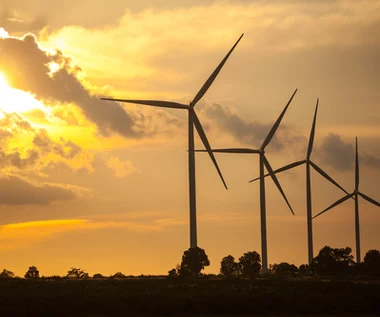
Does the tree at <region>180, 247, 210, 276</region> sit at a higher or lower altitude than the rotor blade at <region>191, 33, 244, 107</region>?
lower

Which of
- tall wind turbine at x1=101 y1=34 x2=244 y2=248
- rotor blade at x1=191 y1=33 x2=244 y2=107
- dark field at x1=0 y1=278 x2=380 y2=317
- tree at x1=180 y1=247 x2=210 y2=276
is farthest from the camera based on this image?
tree at x1=180 y1=247 x2=210 y2=276

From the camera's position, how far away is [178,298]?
152 m

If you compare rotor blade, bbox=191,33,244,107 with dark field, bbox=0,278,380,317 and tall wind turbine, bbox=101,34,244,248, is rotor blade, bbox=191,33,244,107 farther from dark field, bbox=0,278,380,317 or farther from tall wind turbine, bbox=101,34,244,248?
dark field, bbox=0,278,380,317

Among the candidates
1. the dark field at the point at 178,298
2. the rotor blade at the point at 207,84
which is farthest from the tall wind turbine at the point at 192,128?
the dark field at the point at 178,298

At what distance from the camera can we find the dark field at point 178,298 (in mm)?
146125

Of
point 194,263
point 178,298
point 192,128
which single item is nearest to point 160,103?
Answer: point 192,128

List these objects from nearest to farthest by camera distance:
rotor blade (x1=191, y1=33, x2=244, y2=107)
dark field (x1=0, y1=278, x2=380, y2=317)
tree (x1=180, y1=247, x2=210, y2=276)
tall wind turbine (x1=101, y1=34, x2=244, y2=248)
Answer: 1. dark field (x1=0, y1=278, x2=380, y2=317)
2. tall wind turbine (x1=101, y1=34, x2=244, y2=248)
3. rotor blade (x1=191, y1=33, x2=244, y2=107)
4. tree (x1=180, y1=247, x2=210, y2=276)

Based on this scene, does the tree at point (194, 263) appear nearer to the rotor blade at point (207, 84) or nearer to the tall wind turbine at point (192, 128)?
the tall wind turbine at point (192, 128)

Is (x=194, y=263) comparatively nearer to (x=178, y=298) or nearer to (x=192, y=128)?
(x=192, y=128)

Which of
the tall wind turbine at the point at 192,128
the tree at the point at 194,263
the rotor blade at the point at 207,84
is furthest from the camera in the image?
the tree at the point at 194,263

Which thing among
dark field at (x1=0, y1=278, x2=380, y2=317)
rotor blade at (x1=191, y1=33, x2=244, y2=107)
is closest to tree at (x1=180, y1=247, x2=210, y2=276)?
dark field at (x1=0, y1=278, x2=380, y2=317)

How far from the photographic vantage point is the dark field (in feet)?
479

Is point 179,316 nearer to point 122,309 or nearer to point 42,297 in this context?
point 122,309

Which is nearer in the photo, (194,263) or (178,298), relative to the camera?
(178,298)
